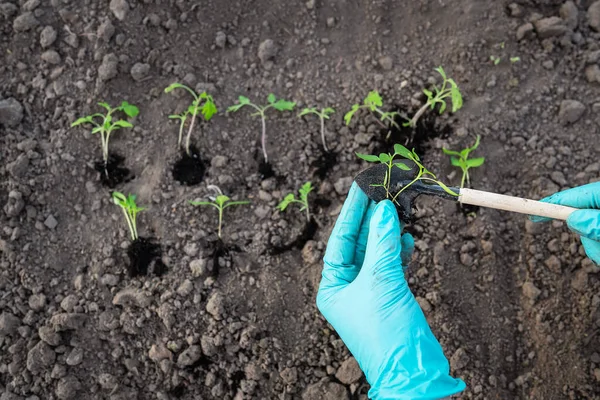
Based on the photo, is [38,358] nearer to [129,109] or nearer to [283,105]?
[129,109]

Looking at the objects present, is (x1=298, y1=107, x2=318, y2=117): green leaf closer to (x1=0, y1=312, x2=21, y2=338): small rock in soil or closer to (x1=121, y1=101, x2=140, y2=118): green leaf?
(x1=121, y1=101, x2=140, y2=118): green leaf

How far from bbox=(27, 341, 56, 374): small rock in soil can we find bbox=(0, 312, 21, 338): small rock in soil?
6.6 inches

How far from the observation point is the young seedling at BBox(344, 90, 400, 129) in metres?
Result: 2.76

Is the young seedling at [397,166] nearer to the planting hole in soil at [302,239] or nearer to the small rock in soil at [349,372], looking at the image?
the planting hole in soil at [302,239]

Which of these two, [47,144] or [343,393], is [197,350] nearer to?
[343,393]

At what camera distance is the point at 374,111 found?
3033 mm

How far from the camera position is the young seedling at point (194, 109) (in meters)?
2.86

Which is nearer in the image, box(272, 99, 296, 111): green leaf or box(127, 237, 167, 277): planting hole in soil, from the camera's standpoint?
box(127, 237, 167, 277): planting hole in soil

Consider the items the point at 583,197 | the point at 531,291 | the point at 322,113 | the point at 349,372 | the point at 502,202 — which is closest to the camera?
the point at 502,202

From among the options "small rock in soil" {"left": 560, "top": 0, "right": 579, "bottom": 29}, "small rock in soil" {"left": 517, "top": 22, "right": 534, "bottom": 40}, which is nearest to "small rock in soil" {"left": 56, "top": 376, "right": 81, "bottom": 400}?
"small rock in soil" {"left": 517, "top": 22, "right": 534, "bottom": 40}

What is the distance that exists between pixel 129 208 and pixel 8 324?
0.85 m

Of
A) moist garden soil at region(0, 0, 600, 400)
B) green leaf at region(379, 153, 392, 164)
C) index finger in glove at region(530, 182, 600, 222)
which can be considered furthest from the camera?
moist garden soil at region(0, 0, 600, 400)

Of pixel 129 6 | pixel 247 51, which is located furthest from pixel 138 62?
pixel 247 51

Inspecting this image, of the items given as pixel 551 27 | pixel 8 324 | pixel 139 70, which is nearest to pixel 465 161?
pixel 551 27
